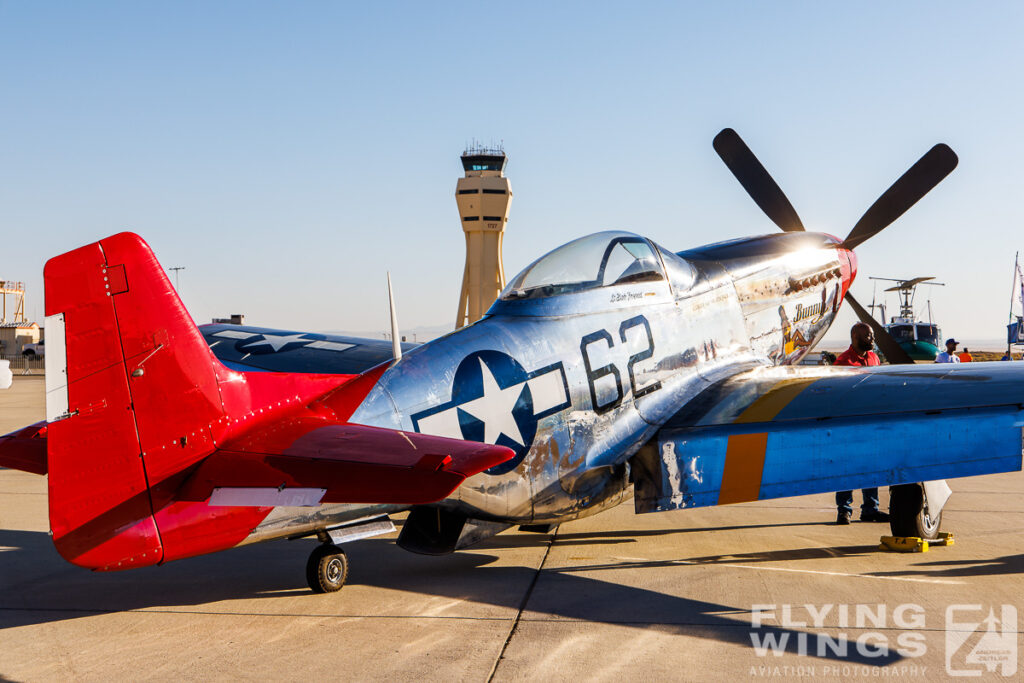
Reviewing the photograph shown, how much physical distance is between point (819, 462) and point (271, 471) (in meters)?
3.57

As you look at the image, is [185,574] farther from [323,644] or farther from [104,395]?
[104,395]

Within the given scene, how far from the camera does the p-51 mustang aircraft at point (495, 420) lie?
158 inches

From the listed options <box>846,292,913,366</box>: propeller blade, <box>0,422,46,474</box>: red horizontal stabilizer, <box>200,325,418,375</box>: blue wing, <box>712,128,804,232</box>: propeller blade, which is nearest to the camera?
<box>0,422,46,474</box>: red horizontal stabilizer

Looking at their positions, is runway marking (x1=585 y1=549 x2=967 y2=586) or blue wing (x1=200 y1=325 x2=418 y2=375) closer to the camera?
runway marking (x1=585 y1=549 x2=967 y2=586)

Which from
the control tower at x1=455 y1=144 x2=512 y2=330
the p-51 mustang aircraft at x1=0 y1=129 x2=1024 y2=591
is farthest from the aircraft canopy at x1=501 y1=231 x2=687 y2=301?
the control tower at x1=455 y1=144 x2=512 y2=330

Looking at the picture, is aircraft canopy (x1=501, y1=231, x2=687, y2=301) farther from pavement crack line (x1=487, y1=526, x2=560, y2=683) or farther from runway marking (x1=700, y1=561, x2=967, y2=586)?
runway marking (x1=700, y1=561, x2=967, y2=586)

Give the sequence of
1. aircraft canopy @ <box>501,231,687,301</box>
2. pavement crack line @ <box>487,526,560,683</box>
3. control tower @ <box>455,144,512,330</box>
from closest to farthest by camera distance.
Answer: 1. pavement crack line @ <box>487,526,560,683</box>
2. aircraft canopy @ <box>501,231,687,301</box>
3. control tower @ <box>455,144,512,330</box>

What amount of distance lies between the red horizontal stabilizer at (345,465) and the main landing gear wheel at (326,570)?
4.32 ft

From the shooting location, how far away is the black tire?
663cm

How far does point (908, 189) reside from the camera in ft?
34.6

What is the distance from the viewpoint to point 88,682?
158 inches

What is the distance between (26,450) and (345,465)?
2.60 meters

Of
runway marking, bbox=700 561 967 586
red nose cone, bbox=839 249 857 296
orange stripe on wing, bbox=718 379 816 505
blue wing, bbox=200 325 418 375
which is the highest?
red nose cone, bbox=839 249 857 296

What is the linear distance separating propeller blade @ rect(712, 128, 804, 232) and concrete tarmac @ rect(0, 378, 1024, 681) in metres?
5.04
